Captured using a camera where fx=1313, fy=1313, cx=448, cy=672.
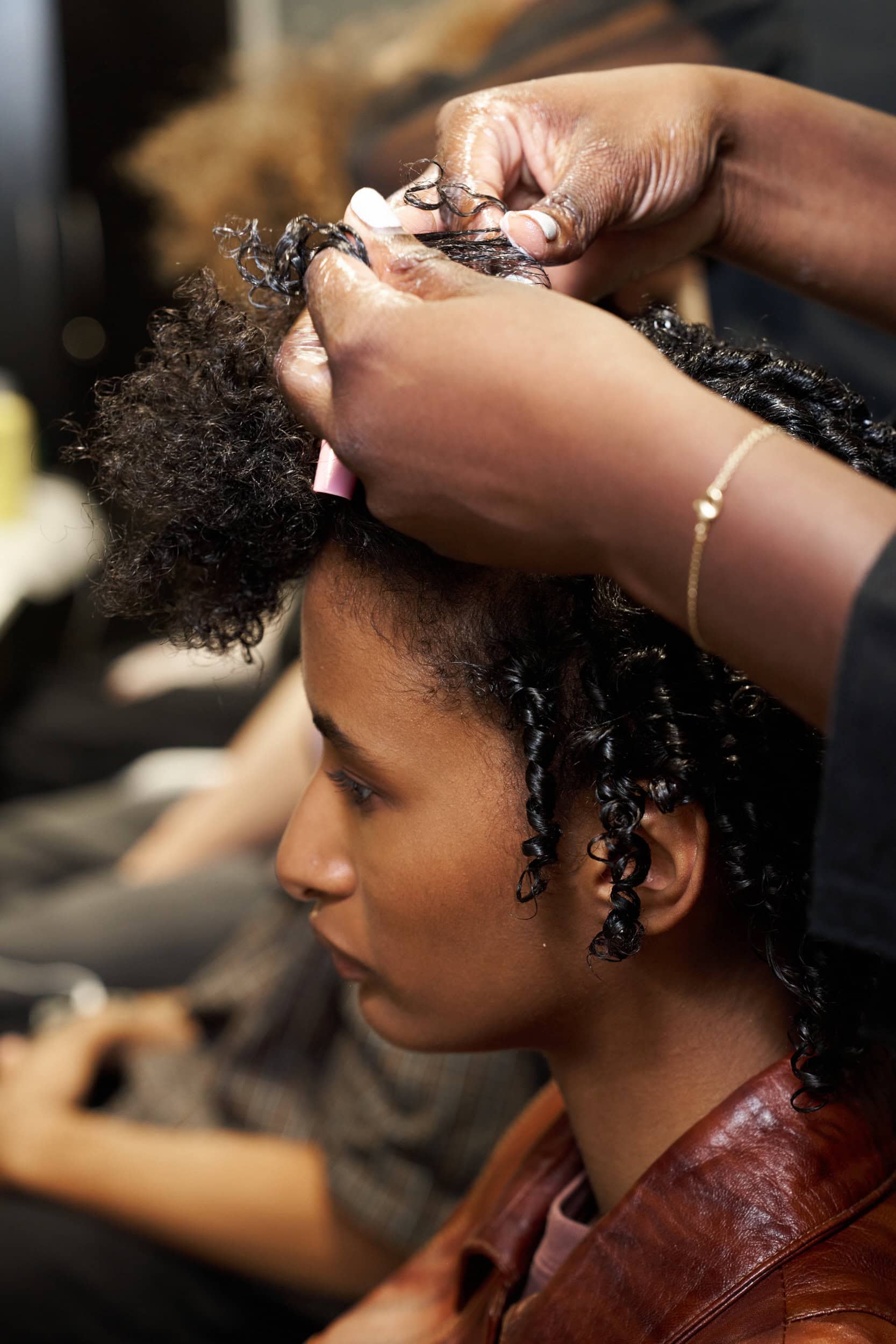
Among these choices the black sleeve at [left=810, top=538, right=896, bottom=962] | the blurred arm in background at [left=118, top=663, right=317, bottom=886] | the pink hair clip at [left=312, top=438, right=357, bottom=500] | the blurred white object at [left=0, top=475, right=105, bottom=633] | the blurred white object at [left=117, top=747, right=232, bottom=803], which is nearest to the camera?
the black sleeve at [left=810, top=538, right=896, bottom=962]

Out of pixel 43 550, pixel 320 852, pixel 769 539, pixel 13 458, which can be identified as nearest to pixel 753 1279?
pixel 320 852

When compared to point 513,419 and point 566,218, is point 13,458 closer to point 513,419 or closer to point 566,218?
point 566,218

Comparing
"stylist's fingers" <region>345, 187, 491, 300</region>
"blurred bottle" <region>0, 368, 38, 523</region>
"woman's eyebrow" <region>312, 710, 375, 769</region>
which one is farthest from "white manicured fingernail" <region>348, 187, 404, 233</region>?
"blurred bottle" <region>0, 368, 38, 523</region>

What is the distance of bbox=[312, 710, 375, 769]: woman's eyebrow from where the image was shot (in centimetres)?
84

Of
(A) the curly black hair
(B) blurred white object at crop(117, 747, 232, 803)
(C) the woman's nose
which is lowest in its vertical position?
(B) blurred white object at crop(117, 747, 232, 803)

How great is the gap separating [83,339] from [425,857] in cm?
327

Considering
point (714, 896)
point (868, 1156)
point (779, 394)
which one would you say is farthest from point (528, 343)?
point (868, 1156)

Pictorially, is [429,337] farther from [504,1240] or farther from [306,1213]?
[306,1213]

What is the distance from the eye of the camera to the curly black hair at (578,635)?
75cm

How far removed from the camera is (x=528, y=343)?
510 mm

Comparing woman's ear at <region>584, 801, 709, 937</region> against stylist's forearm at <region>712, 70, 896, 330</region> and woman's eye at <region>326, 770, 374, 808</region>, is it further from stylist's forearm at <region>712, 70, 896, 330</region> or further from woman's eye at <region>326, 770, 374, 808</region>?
stylist's forearm at <region>712, 70, 896, 330</region>

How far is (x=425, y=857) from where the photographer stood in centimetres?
83

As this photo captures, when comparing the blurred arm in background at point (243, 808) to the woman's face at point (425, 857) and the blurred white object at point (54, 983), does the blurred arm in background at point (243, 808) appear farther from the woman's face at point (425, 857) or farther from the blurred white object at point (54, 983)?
the woman's face at point (425, 857)

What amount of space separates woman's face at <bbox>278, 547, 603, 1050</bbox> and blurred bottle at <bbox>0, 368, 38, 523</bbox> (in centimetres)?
251
